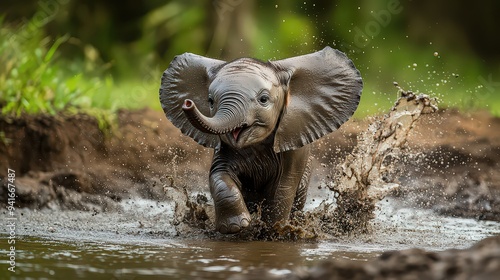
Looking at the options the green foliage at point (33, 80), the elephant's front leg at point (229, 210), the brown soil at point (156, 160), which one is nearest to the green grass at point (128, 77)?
the green foliage at point (33, 80)

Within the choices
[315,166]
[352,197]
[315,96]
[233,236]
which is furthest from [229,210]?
[315,166]

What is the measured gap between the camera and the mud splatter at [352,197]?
32.0 feet

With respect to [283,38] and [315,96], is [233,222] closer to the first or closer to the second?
[315,96]

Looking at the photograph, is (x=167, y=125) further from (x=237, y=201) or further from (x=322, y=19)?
(x=237, y=201)

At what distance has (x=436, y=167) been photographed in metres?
15.0

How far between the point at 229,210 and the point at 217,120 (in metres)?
0.92

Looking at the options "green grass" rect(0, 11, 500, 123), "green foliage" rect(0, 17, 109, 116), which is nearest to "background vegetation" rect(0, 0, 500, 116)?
"green grass" rect(0, 11, 500, 123)

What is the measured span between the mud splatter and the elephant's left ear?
633 millimetres

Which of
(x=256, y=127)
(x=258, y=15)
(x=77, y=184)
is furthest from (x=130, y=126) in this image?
(x=256, y=127)

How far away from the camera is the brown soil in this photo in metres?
12.6

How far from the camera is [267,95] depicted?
9500mm

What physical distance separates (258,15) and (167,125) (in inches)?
133

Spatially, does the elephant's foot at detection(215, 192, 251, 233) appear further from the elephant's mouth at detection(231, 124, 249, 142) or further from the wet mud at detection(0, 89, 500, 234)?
the elephant's mouth at detection(231, 124, 249, 142)

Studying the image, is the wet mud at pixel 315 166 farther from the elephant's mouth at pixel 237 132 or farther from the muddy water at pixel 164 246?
the elephant's mouth at pixel 237 132
